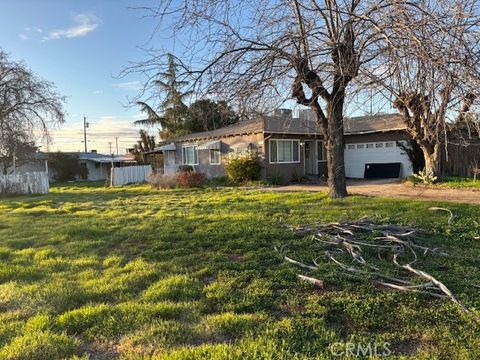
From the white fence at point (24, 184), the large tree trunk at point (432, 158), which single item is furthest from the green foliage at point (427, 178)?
the white fence at point (24, 184)

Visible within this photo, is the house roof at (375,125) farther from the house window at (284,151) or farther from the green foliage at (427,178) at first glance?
the green foliage at (427,178)

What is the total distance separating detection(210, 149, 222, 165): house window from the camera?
74.3 feet

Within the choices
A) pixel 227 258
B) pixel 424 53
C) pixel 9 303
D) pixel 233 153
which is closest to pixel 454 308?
pixel 424 53

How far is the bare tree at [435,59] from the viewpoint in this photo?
356 cm

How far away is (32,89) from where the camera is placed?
22031mm

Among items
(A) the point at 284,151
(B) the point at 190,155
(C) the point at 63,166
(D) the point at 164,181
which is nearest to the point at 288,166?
(A) the point at 284,151

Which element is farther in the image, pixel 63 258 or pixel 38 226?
pixel 38 226

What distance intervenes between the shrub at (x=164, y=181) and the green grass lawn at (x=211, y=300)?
11224 mm

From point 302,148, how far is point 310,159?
137 cm

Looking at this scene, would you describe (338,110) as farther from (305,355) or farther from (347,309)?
(305,355)

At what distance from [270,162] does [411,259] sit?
1490cm

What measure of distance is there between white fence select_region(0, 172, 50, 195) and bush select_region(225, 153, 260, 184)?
1004 centimetres

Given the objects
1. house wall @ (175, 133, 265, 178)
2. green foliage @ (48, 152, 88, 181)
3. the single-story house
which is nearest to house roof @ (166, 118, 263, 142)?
house wall @ (175, 133, 265, 178)

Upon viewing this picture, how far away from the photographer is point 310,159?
22438mm
